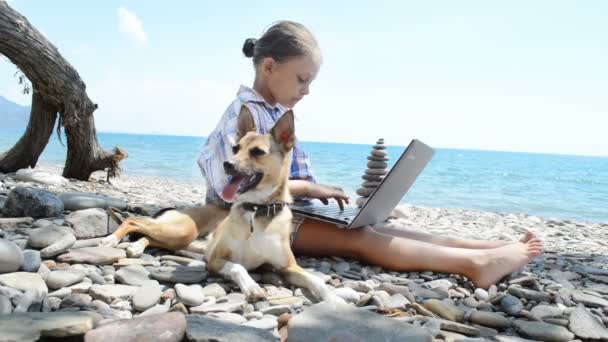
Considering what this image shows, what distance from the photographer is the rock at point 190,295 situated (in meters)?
2.91

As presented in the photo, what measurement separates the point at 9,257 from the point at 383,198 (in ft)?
8.68

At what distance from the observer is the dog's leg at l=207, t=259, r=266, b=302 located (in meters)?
3.09

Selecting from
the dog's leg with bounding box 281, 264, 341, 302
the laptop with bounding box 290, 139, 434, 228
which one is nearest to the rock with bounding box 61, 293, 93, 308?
the dog's leg with bounding box 281, 264, 341, 302

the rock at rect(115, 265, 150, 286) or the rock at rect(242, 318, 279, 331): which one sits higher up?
the rock at rect(242, 318, 279, 331)

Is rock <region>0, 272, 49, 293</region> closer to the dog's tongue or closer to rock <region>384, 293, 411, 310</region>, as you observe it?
the dog's tongue

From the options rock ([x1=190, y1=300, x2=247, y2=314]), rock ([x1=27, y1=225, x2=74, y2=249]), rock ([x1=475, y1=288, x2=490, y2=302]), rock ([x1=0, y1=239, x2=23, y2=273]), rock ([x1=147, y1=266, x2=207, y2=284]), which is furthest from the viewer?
rock ([x1=27, y1=225, x2=74, y2=249])

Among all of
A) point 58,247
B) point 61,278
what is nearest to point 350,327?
point 61,278

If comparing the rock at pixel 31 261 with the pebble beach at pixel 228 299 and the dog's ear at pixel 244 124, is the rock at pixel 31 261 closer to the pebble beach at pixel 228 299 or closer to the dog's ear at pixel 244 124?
the pebble beach at pixel 228 299

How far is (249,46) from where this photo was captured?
190 inches

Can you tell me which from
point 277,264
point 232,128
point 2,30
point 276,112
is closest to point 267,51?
point 276,112

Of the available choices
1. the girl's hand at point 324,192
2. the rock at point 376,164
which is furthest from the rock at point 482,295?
the rock at point 376,164

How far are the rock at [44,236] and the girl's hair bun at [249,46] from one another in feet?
7.51

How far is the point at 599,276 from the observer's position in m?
4.64

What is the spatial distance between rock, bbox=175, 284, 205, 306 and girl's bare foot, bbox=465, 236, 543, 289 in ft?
7.01
